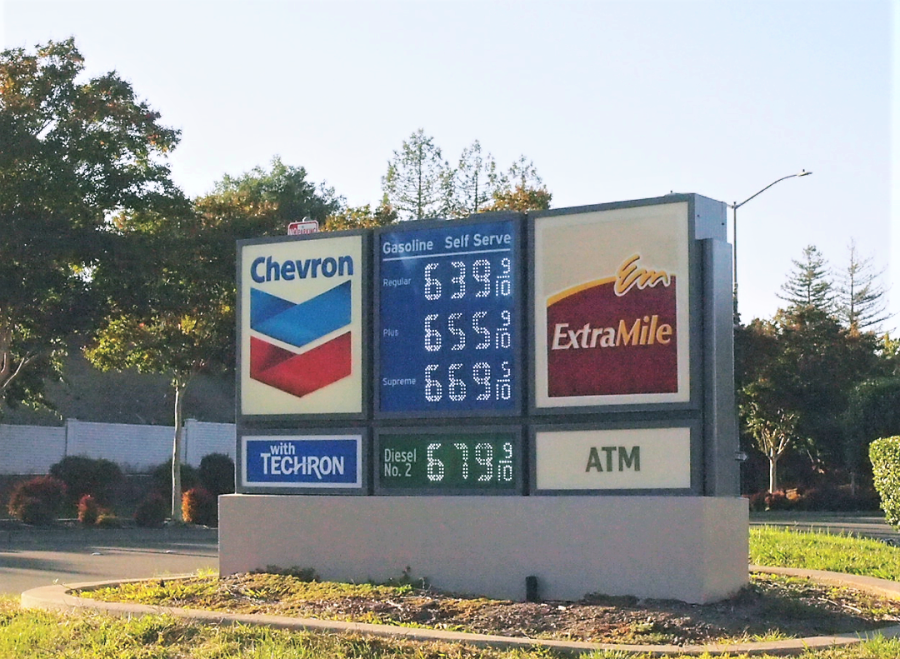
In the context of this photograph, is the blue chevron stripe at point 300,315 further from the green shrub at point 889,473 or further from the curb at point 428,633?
the green shrub at point 889,473

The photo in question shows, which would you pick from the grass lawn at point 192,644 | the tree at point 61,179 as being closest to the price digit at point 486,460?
the grass lawn at point 192,644

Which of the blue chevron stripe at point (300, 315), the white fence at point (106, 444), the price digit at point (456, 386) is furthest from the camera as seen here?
the white fence at point (106, 444)

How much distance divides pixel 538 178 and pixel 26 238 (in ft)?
65.3

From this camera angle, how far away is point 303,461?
1175 centimetres

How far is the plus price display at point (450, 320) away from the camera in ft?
35.7

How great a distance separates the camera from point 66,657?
8.45 m

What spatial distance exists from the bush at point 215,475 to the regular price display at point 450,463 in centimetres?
2400

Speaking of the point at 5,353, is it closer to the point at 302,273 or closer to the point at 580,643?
the point at 302,273

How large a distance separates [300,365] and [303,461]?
921 mm

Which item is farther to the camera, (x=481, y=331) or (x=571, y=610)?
(x=481, y=331)

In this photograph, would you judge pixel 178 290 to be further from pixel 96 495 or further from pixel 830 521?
pixel 830 521

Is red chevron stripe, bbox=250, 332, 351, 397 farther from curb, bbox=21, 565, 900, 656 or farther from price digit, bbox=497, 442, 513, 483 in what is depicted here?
curb, bbox=21, 565, 900, 656

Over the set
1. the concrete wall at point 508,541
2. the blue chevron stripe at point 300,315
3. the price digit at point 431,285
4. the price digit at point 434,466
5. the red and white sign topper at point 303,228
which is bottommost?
the concrete wall at point 508,541

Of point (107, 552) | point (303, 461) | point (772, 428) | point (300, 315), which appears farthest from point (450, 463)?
point (772, 428)
